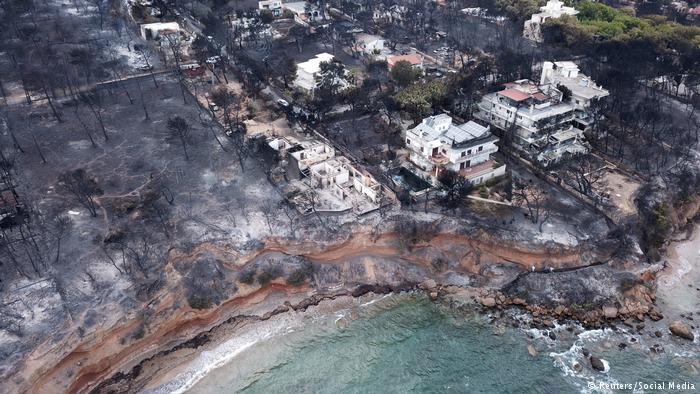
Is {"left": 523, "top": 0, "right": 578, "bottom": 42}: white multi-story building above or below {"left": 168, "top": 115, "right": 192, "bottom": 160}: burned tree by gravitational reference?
above

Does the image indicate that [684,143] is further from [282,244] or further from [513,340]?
[282,244]

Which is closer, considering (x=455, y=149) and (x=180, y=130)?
(x=455, y=149)

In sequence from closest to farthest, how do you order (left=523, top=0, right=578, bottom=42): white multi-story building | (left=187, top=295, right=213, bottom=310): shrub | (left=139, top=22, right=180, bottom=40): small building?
(left=187, top=295, right=213, bottom=310): shrub < (left=139, top=22, right=180, bottom=40): small building < (left=523, top=0, right=578, bottom=42): white multi-story building

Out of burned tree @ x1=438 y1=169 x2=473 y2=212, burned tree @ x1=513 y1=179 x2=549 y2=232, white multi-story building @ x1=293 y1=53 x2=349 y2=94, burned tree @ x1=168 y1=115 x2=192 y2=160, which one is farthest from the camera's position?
white multi-story building @ x1=293 y1=53 x2=349 y2=94

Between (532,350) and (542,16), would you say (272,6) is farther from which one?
(532,350)

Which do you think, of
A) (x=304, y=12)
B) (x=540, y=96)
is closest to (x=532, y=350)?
(x=540, y=96)

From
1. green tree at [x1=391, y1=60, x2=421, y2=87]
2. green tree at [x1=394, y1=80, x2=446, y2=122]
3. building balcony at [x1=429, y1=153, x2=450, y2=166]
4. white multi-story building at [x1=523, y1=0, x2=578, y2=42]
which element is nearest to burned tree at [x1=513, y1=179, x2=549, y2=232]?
building balcony at [x1=429, y1=153, x2=450, y2=166]

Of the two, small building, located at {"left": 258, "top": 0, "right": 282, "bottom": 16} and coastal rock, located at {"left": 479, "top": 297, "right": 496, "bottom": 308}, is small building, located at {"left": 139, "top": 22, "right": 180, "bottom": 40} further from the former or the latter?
coastal rock, located at {"left": 479, "top": 297, "right": 496, "bottom": 308}
